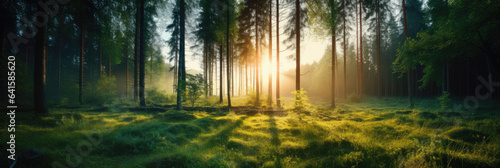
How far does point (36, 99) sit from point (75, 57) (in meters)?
32.0

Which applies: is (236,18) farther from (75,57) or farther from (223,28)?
(75,57)

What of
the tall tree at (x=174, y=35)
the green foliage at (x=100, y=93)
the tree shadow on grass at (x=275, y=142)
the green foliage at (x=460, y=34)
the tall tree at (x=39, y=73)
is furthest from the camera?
the tall tree at (x=174, y=35)

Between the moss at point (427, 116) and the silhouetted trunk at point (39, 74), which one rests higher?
the silhouetted trunk at point (39, 74)

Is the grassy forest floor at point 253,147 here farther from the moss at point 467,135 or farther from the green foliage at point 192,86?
the green foliage at point 192,86

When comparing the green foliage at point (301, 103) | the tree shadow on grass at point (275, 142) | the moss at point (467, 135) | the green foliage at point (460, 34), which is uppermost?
the green foliage at point (460, 34)

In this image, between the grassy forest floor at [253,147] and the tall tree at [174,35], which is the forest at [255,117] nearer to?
the grassy forest floor at [253,147]

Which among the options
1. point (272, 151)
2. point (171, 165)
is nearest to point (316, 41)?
point (272, 151)

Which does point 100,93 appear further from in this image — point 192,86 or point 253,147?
point 253,147

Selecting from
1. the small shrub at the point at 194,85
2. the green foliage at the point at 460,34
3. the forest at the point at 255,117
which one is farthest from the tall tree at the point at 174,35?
the green foliage at the point at 460,34

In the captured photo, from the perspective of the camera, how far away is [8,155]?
3.36m

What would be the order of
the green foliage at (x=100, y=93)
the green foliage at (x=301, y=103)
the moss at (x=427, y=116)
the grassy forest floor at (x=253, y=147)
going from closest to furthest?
the grassy forest floor at (x=253, y=147) → the moss at (x=427, y=116) → the green foliage at (x=301, y=103) → the green foliage at (x=100, y=93)

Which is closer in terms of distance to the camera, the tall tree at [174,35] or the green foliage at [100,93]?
the green foliage at [100,93]

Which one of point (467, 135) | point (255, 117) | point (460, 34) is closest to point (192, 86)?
point (255, 117)

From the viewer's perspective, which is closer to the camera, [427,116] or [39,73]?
[39,73]
